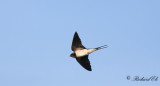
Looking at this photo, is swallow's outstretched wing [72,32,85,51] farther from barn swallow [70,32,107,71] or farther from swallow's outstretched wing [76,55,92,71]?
swallow's outstretched wing [76,55,92,71]

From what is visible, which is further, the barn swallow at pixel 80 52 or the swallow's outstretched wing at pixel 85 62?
the swallow's outstretched wing at pixel 85 62

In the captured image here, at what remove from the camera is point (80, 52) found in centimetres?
2172

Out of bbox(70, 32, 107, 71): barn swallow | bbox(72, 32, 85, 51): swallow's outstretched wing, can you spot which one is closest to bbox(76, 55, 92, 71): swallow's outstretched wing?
bbox(70, 32, 107, 71): barn swallow

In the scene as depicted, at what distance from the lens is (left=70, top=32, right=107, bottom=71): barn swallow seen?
21.2 metres

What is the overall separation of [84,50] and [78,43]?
67cm

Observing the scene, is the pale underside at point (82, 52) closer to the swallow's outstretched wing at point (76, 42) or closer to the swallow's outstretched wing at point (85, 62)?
the swallow's outstretched wing at point (76, 42)

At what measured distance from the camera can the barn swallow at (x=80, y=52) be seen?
2117cm

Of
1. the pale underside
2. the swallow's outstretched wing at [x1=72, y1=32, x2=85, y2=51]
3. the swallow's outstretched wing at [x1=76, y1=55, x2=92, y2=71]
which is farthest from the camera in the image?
the swallow's outstretched wing at [x1=76, y1=55, x2=92, y2=71]

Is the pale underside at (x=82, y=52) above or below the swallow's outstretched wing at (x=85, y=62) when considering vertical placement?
above

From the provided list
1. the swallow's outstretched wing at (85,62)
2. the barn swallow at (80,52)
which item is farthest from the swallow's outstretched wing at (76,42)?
the swallow's outstretched wing at (85,62)

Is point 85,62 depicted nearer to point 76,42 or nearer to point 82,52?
point 82,52

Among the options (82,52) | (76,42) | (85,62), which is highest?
(76,42)

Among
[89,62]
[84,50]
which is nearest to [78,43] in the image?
[84,50]

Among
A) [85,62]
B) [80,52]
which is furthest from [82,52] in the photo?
[85,62]
